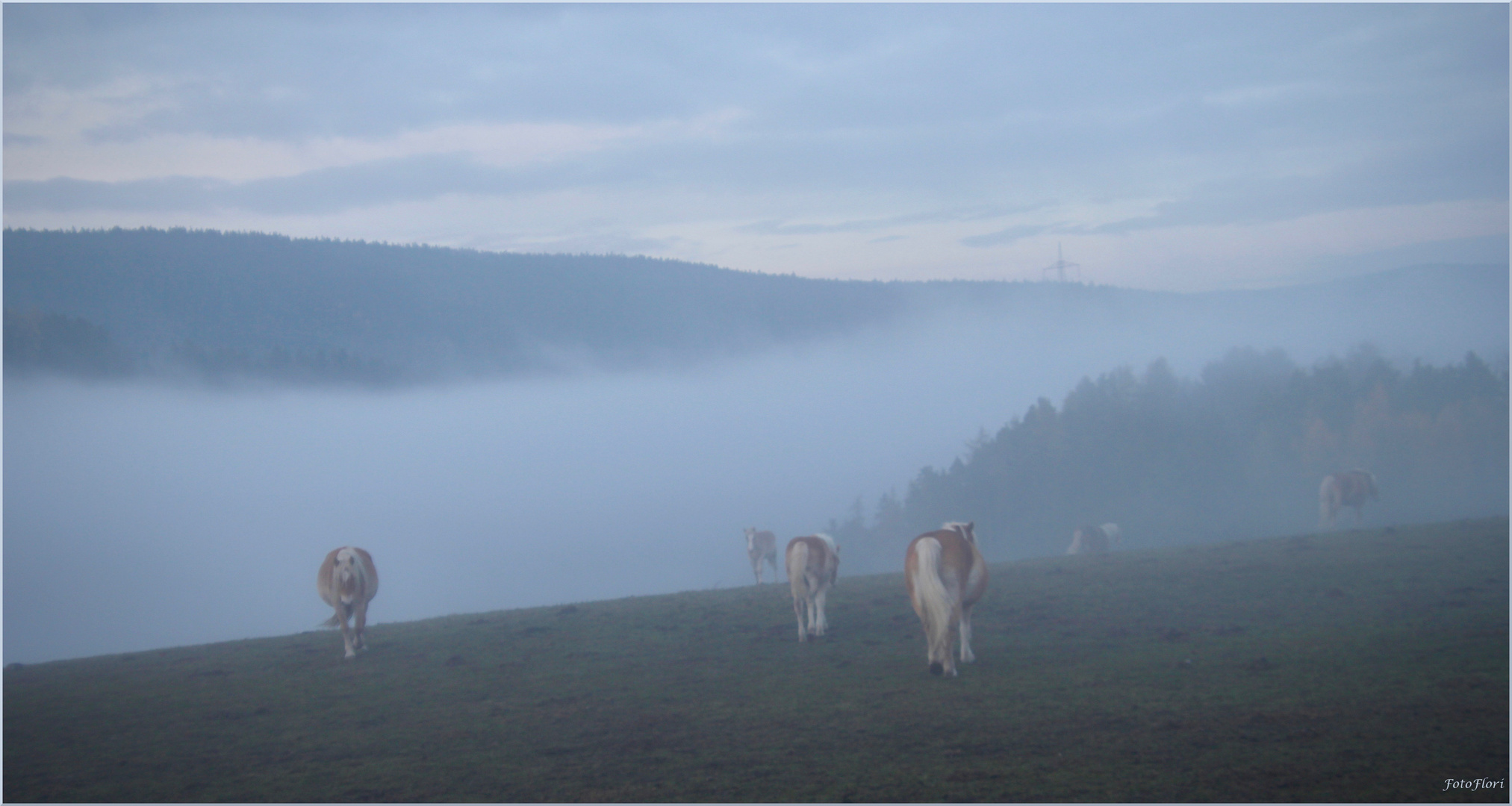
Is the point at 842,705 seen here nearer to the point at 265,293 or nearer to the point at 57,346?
the point at 57,346

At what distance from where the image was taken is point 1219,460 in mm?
81375

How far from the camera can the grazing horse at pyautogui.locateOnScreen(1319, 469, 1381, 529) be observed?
3347cm

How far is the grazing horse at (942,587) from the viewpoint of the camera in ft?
40.6

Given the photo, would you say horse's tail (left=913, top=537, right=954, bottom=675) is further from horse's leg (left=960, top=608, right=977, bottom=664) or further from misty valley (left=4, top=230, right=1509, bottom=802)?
horse's leg (left=960, top=608, right=977, bottom=664)

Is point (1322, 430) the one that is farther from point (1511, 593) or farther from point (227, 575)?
point (227, 575)

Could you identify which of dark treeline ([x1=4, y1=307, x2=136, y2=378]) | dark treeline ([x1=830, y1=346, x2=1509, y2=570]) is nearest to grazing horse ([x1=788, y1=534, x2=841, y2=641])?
dark treeline ([x1=830, y1=346, x2=1509, y2=570])

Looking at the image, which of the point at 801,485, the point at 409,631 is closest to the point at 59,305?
the point at 801,485

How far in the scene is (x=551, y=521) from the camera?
6383 inches

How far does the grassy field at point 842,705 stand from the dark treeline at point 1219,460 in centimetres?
5977

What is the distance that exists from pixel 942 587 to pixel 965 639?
5.34 ft

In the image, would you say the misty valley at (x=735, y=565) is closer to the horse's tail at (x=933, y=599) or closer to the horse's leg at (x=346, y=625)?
the horse's leg at (x=346, y=625)

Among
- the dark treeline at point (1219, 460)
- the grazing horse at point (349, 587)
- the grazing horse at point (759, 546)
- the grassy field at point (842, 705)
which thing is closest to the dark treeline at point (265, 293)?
the dark treeline at point (1219, 460)

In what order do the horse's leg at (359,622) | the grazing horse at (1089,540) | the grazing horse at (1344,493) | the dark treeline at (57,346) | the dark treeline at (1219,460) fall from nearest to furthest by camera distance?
the horse's leg at (359,622) < the grazing horse at (1344,493) < the grazing horse at (1089,540) < the dark treeline at (1219,460) < the dark treeline at (57,346)

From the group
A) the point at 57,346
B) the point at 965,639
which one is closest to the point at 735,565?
the point at 965,639
